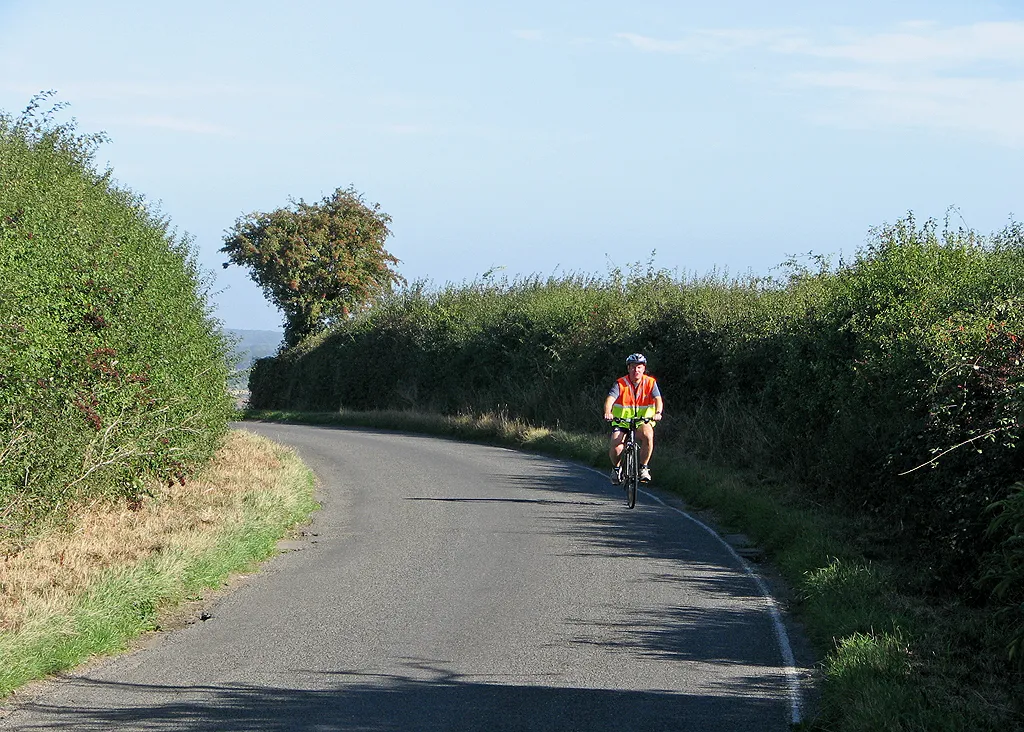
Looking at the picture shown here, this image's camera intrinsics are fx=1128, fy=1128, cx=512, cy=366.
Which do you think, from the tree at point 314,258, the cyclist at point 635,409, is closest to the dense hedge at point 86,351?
the cyclist at point 635,409

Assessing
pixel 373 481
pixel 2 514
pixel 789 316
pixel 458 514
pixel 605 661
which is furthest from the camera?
pixel 789 316

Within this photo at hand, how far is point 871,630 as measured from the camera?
8227 mm

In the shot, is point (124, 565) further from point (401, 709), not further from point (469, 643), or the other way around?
point (401, 709)

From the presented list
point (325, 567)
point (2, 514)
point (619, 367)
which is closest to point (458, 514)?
point (325, 567)

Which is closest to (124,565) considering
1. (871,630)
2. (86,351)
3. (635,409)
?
(86,351)

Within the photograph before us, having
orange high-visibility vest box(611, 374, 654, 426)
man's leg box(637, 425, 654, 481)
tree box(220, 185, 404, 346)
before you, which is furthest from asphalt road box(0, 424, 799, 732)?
tree box(220, 185, 404, 346)

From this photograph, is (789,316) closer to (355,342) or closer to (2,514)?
(2,514)

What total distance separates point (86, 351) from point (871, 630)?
27.2 ft

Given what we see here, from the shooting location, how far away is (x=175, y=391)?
1389cm

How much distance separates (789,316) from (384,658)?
48.3 feet

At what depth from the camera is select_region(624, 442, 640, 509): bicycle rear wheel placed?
15.8 m

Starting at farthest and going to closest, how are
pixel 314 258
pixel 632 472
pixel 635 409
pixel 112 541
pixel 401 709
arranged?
pixel 314 258, pixel 635 409, pixel 632 472, pixel 112 541, pixel 401 709

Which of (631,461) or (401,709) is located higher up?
(631,461)

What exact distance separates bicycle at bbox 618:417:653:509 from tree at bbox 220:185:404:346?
113 ft
